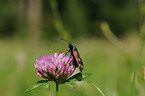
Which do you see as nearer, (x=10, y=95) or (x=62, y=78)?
(x=62, y=78)

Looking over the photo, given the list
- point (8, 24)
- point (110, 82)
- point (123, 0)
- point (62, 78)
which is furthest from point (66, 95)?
point (8, 24)

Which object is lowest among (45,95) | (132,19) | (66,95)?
(132,19)

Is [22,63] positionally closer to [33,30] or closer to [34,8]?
[33,30]

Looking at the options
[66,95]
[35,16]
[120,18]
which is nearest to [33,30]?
[35,16]

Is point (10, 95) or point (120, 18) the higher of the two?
point (10, 95)

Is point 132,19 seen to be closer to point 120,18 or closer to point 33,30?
point 120,18

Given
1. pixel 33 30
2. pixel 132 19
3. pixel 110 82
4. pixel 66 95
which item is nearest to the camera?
pixel 110 82

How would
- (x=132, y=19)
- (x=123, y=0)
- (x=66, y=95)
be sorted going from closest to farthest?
1. (x=66, y=95)
2. (x=132, y=19)
3. (x=123, y=0)

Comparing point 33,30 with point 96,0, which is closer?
point 33,30

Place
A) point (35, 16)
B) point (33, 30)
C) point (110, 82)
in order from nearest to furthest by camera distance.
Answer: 1. point (110, 82)
2. point (33, 30)
3. point (35, 16)
